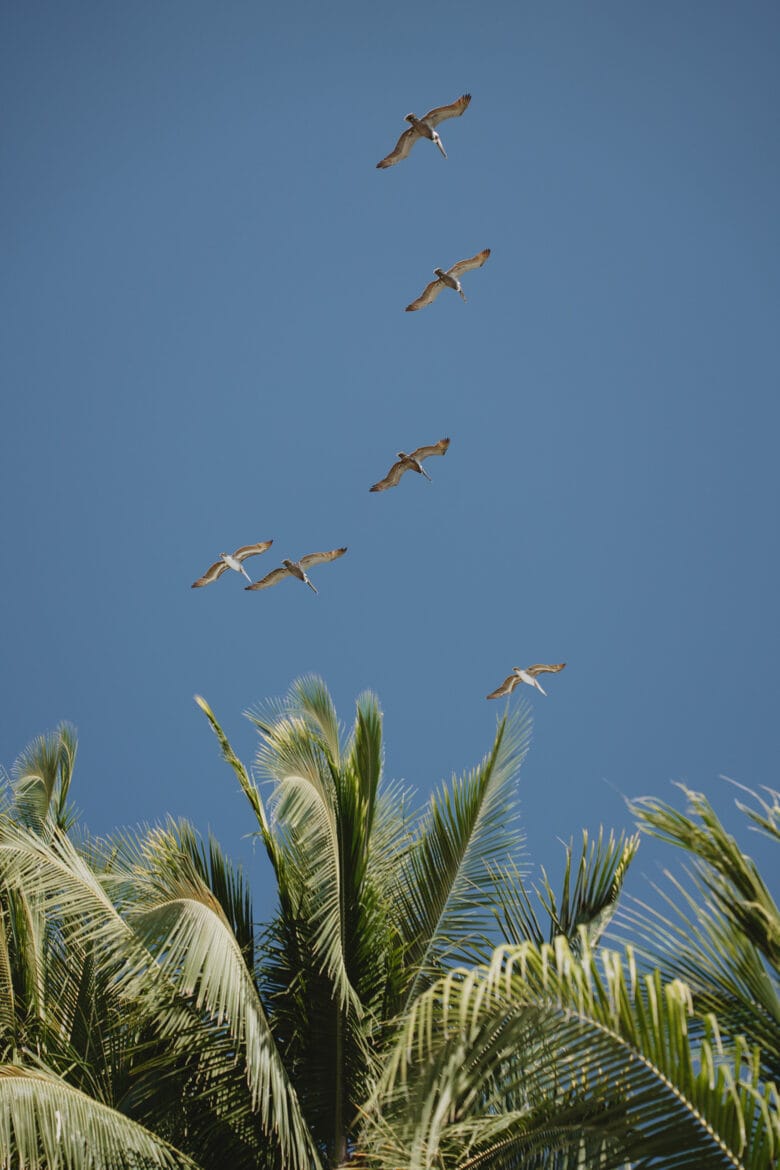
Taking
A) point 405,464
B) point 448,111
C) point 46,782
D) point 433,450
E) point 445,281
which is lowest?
point 46,782

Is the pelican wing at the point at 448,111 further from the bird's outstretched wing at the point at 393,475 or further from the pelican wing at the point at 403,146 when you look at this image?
the bird's outstretched wing at the point at 393,475

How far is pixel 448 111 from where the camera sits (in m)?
18.8

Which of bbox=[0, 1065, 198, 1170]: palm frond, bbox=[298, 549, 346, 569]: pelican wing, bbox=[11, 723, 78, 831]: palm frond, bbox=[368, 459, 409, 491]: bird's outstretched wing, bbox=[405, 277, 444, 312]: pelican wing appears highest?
bbox=[405, 277, 444, 312]: pelican wing

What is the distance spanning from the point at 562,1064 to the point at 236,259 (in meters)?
63.8

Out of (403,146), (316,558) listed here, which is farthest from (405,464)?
(403,146)

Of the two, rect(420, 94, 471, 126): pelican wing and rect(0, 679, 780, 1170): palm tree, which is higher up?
rect(420, 94, 471, 126): pelican wing

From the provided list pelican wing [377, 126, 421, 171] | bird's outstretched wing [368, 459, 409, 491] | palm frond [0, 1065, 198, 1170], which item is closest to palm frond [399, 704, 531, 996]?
palm frond [0, 1065, 198, 1170]

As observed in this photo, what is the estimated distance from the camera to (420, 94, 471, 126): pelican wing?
17.9 metres

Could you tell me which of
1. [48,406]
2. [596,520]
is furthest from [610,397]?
[48,406]

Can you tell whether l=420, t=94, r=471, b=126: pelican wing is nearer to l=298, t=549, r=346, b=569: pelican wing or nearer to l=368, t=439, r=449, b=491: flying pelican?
l=368, t=439, r=449, b=491: flying pelican

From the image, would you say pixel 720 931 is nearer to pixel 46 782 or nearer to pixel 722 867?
pixel 722 867

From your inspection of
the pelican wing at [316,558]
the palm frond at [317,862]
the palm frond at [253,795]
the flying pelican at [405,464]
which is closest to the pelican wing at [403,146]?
the flying pelican at [405,464]

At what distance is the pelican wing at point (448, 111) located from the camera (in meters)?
17.9

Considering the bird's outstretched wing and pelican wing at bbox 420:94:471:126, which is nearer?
pelican wing at bbox 420:94:471:126
